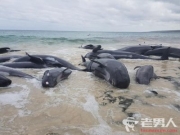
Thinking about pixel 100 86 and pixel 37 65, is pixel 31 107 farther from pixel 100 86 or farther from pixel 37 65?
pixel 37 65

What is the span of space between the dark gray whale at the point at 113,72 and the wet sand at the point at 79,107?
0.65ft

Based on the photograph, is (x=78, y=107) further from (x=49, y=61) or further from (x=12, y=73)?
(x=49, y=61)

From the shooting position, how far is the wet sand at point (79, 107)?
3.90 m

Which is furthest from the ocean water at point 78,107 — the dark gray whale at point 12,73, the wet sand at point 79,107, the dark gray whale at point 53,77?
the dark gray whale at point 12,73

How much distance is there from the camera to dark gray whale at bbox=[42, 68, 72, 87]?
6250 millimetres

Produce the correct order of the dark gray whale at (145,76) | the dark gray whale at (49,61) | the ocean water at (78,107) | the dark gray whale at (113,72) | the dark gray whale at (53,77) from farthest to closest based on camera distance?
the dark gray whale at (49,61)
the dark gray whale at (145,76)
the dark gray whale at (53,77)
the dark gray whale at (113,72)
the ocean water at (78,107)

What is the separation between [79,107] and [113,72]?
2.08 metres

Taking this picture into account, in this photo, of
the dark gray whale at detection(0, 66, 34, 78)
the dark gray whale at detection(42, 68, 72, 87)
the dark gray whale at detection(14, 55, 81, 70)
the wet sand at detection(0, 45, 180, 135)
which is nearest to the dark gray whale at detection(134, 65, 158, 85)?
the wet sand at detection(0, 45, 180, 135)

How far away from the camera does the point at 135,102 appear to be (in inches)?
202

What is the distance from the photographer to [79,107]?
4.80 metres

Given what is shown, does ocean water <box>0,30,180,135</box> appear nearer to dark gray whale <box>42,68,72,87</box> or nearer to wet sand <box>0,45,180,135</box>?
wet sand <box>0,45,180,135</box>

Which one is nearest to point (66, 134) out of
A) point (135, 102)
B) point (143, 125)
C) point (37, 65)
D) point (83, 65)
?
point (143, 125)

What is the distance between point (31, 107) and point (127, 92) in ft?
8.21

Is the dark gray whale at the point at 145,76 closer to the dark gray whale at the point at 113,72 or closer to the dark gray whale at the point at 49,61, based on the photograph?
the dark gray whale at the point at 113,72
